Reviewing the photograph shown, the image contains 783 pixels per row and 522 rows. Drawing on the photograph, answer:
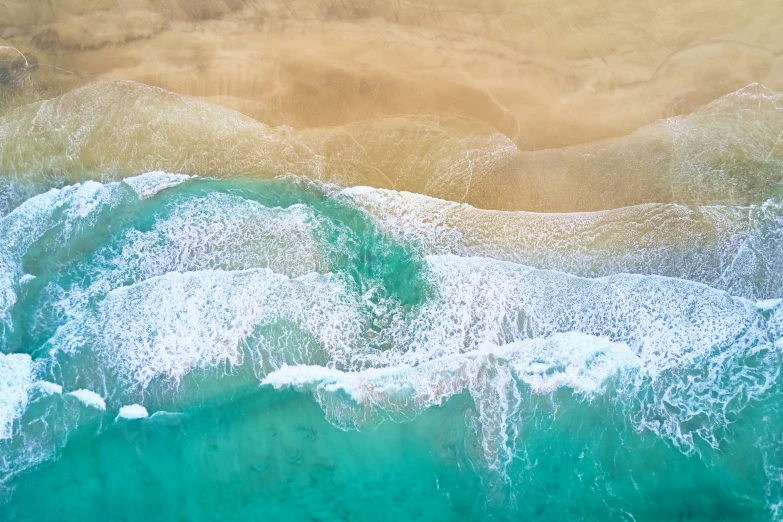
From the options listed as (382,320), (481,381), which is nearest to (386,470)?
(481,381)

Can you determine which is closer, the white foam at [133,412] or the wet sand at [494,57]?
the white foam at [133,412]

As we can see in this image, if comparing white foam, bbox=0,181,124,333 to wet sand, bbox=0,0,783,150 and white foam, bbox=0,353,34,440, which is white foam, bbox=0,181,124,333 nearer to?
white foam, bbox=0,353,34,440

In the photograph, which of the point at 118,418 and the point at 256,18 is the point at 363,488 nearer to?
the point at 118,418

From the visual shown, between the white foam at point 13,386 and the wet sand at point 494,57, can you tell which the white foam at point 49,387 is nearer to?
the white foam at point 13,386

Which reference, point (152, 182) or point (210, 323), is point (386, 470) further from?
point (152, 182)

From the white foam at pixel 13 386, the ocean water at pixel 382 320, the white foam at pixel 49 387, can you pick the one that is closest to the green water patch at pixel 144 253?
the ocean water at pixel 382 320

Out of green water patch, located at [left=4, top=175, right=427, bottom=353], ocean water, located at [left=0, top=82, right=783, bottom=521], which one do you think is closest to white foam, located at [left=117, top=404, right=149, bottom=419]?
ocean water, located at [left=0, top=82, right=783, bottom=521]
